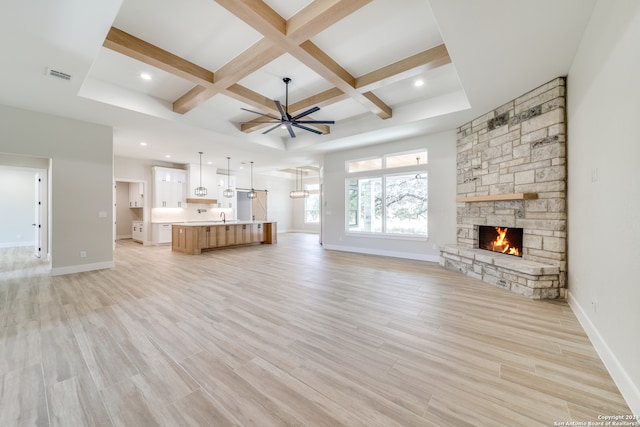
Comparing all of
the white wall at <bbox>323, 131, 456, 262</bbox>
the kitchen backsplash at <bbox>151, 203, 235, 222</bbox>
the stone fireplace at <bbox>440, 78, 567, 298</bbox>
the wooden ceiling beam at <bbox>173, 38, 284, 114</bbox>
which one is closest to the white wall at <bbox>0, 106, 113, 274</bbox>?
the wooden ceiling beam at <bbox>173, 38, 284, 114</bbox>

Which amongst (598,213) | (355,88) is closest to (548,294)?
(598,213)

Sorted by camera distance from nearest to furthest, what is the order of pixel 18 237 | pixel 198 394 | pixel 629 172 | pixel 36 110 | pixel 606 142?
1. pixel 198 394
2. pixel 629 172
3. pixel 606 142
4. pixel 36 110
5. pixel 18 237

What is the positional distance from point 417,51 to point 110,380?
15.3 feet

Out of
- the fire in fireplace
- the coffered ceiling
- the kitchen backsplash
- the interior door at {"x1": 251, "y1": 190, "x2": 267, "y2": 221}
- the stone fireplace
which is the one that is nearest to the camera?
the coffered ceiling

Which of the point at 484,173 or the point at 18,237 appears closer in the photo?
the point at 484,173

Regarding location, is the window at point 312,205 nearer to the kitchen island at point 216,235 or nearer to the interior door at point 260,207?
the interior door at point 260,207

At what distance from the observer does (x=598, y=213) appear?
7.73 ft

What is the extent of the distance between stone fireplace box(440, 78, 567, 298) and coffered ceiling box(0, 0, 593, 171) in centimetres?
37

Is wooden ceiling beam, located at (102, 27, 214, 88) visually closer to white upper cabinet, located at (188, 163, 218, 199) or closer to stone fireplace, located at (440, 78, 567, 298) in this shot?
stone fireplace, located at (440, 78, 567, 298)

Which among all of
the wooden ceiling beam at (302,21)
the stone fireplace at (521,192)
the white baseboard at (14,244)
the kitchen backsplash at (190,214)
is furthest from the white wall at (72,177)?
the stone fireplace at (521,192)

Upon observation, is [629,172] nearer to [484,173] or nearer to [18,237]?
[484,173]

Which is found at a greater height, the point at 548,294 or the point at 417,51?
the point at 417,51

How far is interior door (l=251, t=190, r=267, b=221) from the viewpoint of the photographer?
12727 mm

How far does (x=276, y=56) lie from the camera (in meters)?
3.09
